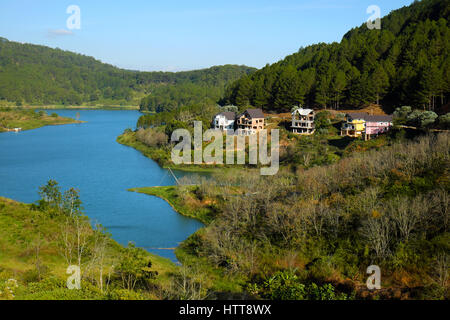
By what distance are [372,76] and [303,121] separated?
11.7 m

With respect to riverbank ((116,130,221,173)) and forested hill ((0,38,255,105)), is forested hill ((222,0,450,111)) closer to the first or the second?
riverbank ((116,130,221,173))

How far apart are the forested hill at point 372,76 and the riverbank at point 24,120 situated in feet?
Result: 168

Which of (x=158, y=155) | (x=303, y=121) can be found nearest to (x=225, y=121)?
(x=158, y=155)

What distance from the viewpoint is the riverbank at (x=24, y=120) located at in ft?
299

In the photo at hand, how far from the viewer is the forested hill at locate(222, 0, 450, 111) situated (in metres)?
47.9

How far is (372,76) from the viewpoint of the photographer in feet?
176

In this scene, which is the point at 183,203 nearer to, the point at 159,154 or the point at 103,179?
the point at 103,179

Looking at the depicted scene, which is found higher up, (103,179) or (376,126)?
(376,126)

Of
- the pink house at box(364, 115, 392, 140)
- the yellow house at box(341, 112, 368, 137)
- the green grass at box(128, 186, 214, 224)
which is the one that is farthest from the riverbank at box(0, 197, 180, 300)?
the yellow house at box(341, 112, 368, 137)

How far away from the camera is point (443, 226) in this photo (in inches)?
814

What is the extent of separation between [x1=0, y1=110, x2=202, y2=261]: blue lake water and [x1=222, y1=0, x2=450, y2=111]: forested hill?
22.6m

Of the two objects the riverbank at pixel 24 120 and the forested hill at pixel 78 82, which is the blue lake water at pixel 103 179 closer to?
the riverbank at pixel 24 120
